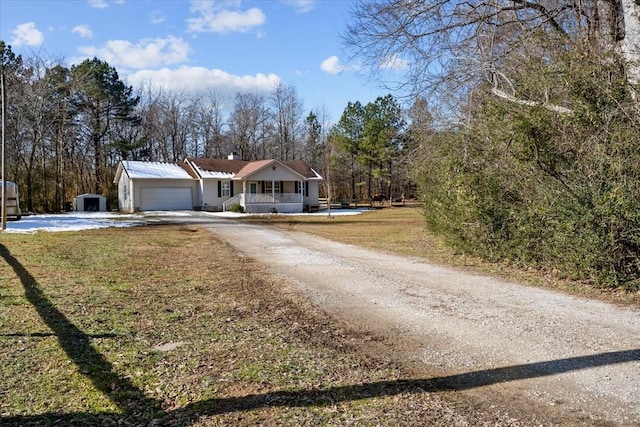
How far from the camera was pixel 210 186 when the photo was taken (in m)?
33.4

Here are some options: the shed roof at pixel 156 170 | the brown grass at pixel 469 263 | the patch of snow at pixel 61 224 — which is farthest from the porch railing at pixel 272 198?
the brown grass at pixel 469 263

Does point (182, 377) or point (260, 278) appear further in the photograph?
point (260, 278)

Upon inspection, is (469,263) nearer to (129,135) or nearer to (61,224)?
(61,224)

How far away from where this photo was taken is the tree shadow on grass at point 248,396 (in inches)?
117

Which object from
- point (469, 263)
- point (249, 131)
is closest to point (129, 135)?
point (249, 131)

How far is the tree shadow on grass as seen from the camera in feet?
9.73

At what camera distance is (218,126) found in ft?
172

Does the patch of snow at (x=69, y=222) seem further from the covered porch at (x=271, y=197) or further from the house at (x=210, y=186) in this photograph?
the covered porch at (x=271, y=197)

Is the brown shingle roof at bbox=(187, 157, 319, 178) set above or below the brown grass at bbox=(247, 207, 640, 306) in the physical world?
above

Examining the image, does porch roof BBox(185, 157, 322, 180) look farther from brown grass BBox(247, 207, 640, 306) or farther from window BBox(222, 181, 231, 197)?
brown grass BBox(247, 207, 640, 306)

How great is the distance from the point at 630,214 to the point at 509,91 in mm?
4332

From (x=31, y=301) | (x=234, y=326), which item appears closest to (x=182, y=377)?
(x=234, y=326)

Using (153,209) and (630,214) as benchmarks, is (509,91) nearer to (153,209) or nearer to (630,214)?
(630,214)

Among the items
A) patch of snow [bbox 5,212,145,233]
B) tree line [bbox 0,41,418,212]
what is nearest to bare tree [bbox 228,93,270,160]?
tree line [bbox 0,41,418,212]
